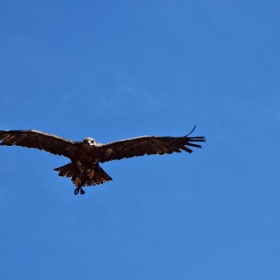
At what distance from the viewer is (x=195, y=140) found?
22.3 meters

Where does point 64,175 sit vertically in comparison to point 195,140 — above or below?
below

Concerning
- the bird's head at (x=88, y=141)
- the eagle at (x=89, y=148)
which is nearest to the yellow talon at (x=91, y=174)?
the eagle at (x=89, y=148)

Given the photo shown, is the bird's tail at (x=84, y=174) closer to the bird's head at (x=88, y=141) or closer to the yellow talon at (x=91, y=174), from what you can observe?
the yellow talon at (x=91, y=174)

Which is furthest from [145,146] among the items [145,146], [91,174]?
[91,174]

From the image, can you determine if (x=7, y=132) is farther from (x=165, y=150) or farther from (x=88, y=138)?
(x=165, y=150)

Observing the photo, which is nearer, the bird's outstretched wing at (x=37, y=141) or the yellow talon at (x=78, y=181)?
the yellow talon at (x=78, y=181)

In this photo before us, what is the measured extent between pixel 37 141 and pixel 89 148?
2.12 meters

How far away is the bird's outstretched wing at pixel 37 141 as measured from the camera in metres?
22.1

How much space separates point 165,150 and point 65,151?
334 cm

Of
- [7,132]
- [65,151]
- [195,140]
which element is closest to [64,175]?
[65,151]

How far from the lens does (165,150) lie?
22.7 m

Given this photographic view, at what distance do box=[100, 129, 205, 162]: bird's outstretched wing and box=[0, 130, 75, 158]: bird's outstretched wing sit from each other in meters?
1.28

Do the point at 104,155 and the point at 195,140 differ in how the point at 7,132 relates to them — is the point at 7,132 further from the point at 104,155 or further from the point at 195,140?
the point at 195,140

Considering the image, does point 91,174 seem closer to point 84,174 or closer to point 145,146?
point 84,174
